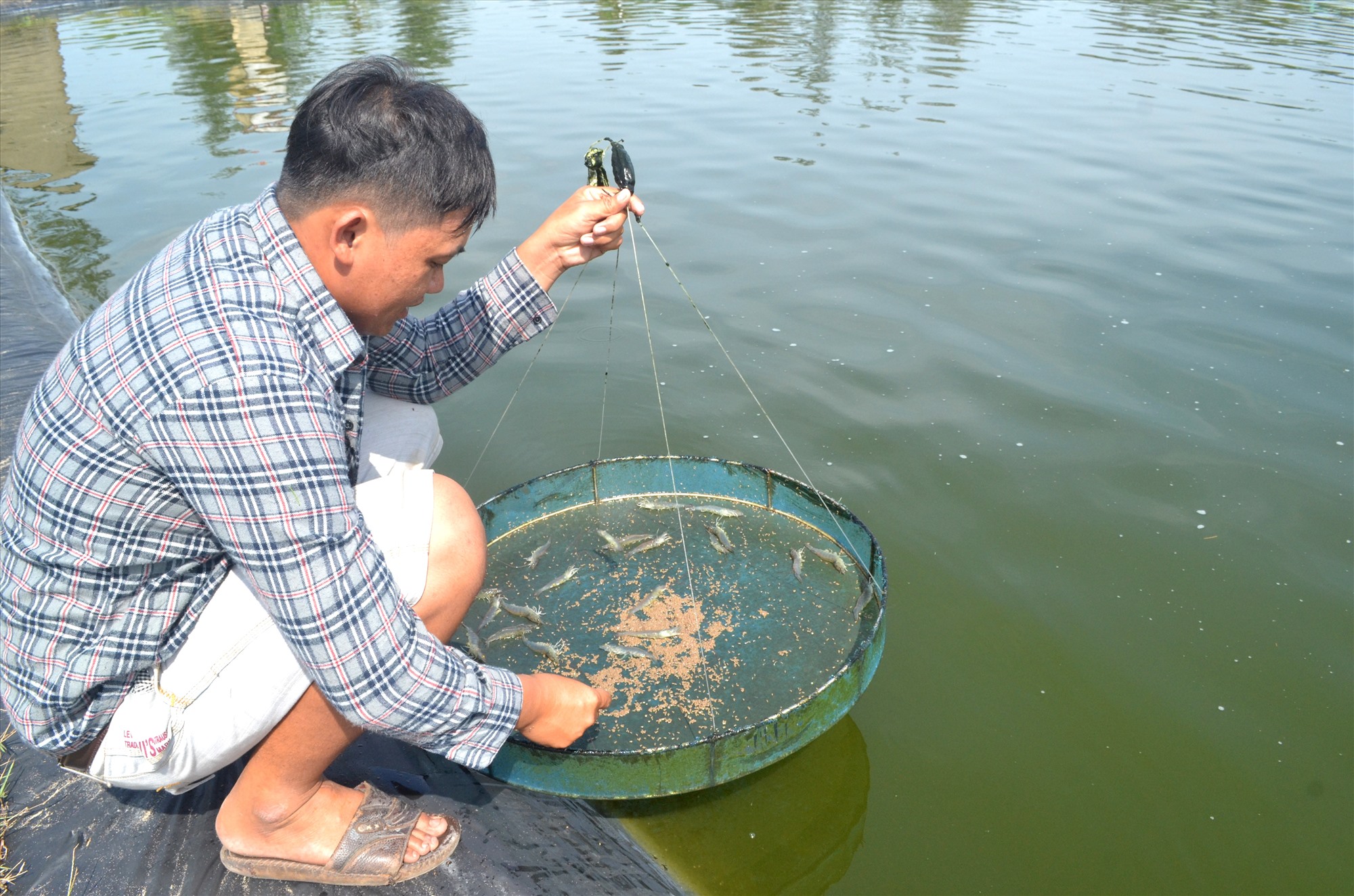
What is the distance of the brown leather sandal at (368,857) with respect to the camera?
210 centimetres

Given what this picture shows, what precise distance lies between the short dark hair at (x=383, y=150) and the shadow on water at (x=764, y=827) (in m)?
1.79

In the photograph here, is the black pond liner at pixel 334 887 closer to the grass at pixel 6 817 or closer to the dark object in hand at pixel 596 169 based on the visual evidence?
the grass at pixel 6 817

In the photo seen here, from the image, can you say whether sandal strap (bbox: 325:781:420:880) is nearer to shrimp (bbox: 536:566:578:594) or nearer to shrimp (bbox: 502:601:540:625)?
shrimp (bbox: 502:601:540:625)

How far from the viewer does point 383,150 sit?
177 centimetres

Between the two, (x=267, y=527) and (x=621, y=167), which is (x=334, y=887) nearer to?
(x=267, y=527)

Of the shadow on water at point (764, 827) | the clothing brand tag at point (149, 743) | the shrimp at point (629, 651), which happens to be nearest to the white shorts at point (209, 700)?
the clothing brand tag at point (149, 743)

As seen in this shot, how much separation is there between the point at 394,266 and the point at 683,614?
184 centimetres

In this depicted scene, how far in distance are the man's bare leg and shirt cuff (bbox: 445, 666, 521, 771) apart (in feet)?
0.76

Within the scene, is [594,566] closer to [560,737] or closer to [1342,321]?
[560,737]

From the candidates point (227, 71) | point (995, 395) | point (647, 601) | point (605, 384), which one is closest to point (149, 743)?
point (647, 601)

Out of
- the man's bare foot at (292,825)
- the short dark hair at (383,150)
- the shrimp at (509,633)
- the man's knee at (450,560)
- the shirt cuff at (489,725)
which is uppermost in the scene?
the short dark hair at (383,150)

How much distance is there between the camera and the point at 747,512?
382 centimetres

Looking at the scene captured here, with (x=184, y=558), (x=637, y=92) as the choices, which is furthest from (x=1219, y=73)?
(x=184, y=558)

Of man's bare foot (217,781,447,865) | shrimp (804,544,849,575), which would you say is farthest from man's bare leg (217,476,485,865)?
shrimp (804,544,849,575)
